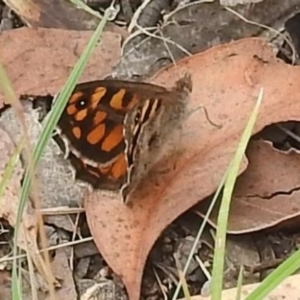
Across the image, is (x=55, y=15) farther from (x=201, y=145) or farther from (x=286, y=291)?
(x=286, y=291)

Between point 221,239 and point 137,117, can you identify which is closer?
point 221,239

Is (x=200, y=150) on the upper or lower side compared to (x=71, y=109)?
lower

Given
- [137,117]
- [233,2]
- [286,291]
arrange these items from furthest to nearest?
[233,2] < [137,117] < [286,291]

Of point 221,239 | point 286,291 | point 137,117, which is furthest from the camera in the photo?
point 137,117

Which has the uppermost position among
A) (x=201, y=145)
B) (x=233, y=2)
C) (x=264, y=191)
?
(x=233, y=2)

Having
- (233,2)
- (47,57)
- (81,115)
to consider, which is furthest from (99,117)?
(233,2)

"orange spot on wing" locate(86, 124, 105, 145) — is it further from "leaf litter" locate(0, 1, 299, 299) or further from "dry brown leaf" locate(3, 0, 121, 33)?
"dry brown leaf" locate(3, 0, 121, 33)

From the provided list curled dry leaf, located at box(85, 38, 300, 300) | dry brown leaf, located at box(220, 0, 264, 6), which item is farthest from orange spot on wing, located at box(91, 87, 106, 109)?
dry brown leaf, located at box(220, 0, 264, 6)
